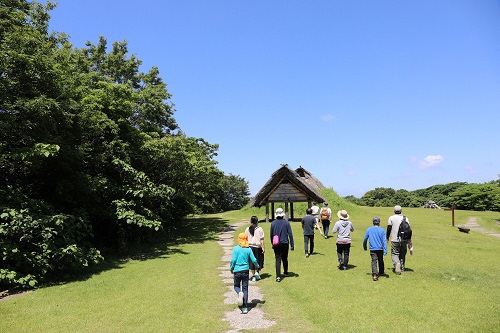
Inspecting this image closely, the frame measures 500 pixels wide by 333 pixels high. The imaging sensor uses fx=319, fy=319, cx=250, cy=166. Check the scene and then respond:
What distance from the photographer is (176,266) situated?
13688 millimetres

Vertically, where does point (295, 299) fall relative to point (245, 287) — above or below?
below

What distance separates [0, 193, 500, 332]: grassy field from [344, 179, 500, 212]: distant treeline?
42.6m

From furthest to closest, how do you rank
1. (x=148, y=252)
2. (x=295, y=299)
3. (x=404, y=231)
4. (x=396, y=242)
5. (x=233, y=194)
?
(x=233, y=194) → (x=148, y=252) → (x=396, y=242) → (x=404, y=231) → (x=295, y=299)

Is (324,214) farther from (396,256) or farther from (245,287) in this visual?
(245,287)

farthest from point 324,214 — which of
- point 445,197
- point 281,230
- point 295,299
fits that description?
point 445,197

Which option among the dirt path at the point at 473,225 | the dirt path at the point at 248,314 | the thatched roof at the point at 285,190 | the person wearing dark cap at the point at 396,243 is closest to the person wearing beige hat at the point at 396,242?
the person wearing dark cap at the point at 396,243

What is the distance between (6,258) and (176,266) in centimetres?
596

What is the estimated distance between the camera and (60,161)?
14.0 metres

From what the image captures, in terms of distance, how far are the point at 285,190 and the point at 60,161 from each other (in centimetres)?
1743

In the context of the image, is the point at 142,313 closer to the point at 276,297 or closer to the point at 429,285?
the point at 276,297

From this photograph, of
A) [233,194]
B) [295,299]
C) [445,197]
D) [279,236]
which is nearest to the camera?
[295,299]

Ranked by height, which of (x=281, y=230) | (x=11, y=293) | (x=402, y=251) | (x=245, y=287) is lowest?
(x=11, y=293)

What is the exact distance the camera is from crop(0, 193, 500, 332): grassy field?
22.6 feet

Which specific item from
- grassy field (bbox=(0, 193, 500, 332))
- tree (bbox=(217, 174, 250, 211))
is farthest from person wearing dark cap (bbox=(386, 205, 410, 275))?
tree (bbox=(217, 174, 250, 211))
